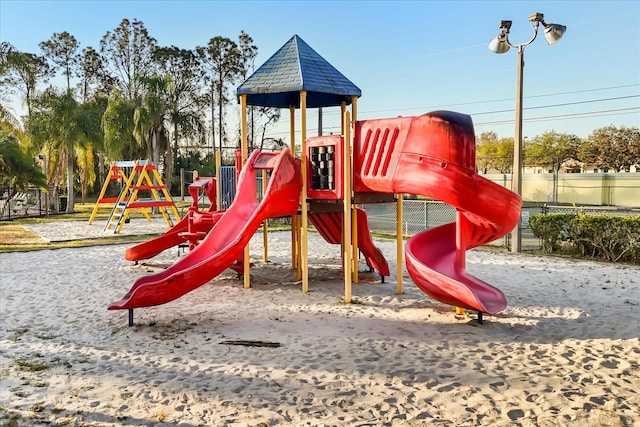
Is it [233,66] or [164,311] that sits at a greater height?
[233,66]

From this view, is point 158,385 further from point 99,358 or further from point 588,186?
point 588,186

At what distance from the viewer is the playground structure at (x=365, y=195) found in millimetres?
6230

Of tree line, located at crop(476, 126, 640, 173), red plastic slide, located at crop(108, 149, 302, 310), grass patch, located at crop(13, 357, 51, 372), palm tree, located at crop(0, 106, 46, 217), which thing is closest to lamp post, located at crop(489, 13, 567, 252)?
red plastic slide, located at crop(108, 149, 302, 310)

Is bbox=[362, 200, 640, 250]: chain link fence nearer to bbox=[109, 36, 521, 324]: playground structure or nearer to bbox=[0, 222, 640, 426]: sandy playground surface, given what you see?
bbox=[0, 222, 640, 426]: sandy playground surface

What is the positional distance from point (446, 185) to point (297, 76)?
3.50m

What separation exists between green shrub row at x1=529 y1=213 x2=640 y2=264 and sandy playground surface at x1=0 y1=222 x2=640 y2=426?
259cm

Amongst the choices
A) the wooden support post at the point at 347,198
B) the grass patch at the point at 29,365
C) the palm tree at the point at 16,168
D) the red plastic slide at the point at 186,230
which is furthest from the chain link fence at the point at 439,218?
the palm tree at the point at 16,168

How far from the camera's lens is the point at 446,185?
244 inches

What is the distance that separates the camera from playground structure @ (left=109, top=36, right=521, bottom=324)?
20.4ft

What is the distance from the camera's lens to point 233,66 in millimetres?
45781

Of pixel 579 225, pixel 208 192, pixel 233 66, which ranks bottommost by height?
pixel 579 225

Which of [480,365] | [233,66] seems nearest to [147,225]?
[480,365]

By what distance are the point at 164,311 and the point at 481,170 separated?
72.6 metres

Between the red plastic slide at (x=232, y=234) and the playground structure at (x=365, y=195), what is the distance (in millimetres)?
17
